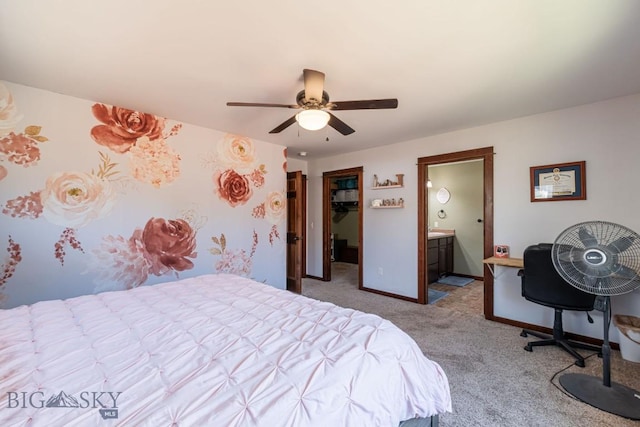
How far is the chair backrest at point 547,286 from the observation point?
7.56 feet

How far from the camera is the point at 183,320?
4.94 feet

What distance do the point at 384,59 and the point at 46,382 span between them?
7.71 ft

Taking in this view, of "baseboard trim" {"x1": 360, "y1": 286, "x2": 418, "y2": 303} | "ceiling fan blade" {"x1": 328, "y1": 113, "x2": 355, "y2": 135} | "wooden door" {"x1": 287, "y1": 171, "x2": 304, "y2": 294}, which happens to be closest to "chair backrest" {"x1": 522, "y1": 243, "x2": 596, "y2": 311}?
"baseboard trim" {"x1": 360, "y1": 286, "x2": 418, "y2": 303}

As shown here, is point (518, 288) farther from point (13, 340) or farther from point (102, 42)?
point (102, 42)

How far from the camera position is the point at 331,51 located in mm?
1800

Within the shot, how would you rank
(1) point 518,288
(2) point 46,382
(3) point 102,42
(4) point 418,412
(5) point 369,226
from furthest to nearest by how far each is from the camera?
(5) point 369,226 → (1) point 518,288 → (3) point 102,42 → (4) point 418,412 → (2) point 46,382

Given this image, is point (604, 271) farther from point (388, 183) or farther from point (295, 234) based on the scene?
point (295, 234)

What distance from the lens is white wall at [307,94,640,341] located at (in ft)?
8.28

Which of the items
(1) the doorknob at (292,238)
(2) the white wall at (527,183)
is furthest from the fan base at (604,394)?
(1) the doorknob at (292,238)

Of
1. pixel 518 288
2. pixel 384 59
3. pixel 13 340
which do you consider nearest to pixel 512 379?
pixel 518 288

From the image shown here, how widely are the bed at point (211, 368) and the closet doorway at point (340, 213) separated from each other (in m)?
3.36

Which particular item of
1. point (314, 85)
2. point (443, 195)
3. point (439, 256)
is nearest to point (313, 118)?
point (314, 85)

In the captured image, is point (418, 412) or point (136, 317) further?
point (136, 317)

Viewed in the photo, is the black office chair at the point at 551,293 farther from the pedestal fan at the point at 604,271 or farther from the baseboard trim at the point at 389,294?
the baseboard trim at the point at 389,294
